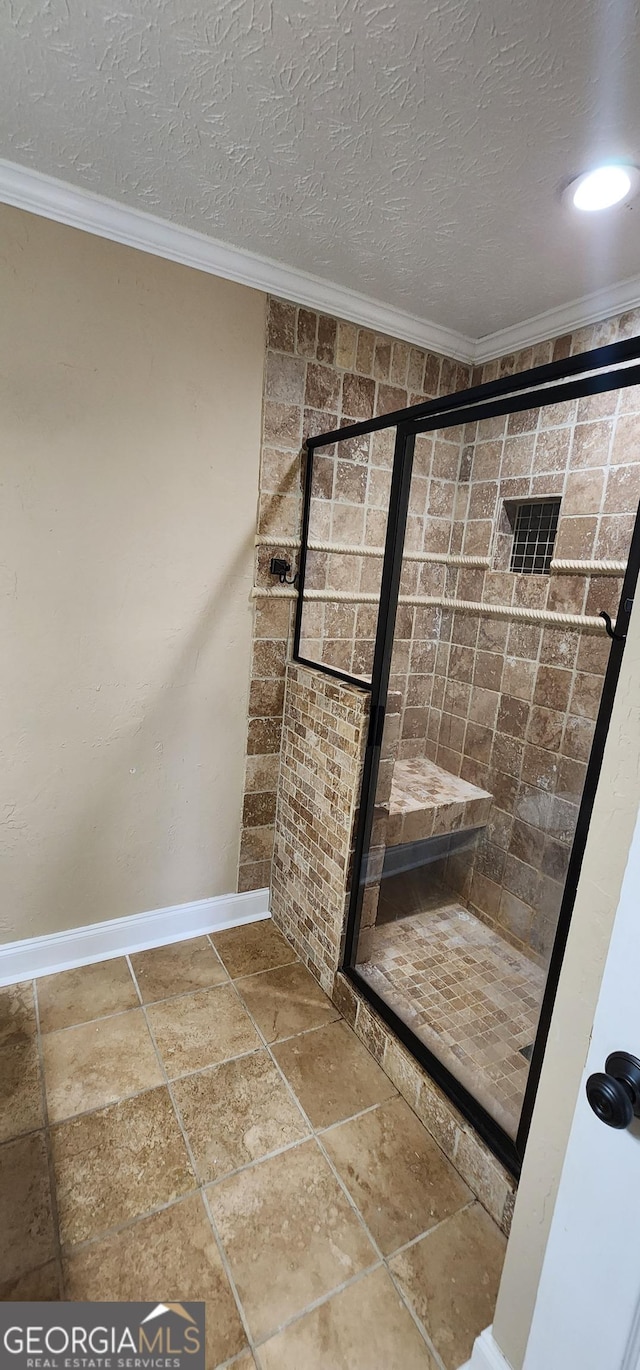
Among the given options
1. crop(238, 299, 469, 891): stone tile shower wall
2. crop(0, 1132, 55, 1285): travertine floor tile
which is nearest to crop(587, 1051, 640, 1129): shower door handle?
crop(0, 1132, 55, 1285): travertine floor tile

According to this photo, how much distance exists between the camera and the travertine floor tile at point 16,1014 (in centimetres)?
168

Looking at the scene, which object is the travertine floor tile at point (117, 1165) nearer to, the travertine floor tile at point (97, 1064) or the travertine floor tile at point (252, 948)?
the travertine floor tile at point (97, 1064)

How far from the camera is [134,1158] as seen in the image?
1.36 metres

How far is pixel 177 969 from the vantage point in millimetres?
2010

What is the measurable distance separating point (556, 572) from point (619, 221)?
3.18 ft

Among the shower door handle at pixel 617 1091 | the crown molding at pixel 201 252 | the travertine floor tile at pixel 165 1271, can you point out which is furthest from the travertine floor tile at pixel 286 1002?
the crown molding at pixel 201 252

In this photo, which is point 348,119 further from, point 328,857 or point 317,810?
point 328,857

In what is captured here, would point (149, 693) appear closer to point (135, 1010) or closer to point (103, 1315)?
point (135, 1010)

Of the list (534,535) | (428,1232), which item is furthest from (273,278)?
(428,1232)

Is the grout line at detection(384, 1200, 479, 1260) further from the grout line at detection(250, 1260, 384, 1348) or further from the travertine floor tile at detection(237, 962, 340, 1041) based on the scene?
the travertine floor tile at detection(237, 962, 340, 1041)

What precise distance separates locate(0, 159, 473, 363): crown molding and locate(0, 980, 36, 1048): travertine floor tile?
2.35 meters

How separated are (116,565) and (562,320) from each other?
174 centimetres

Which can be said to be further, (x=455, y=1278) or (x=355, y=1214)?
(x=355, y=1214)

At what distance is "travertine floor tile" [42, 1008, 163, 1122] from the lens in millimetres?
1506
